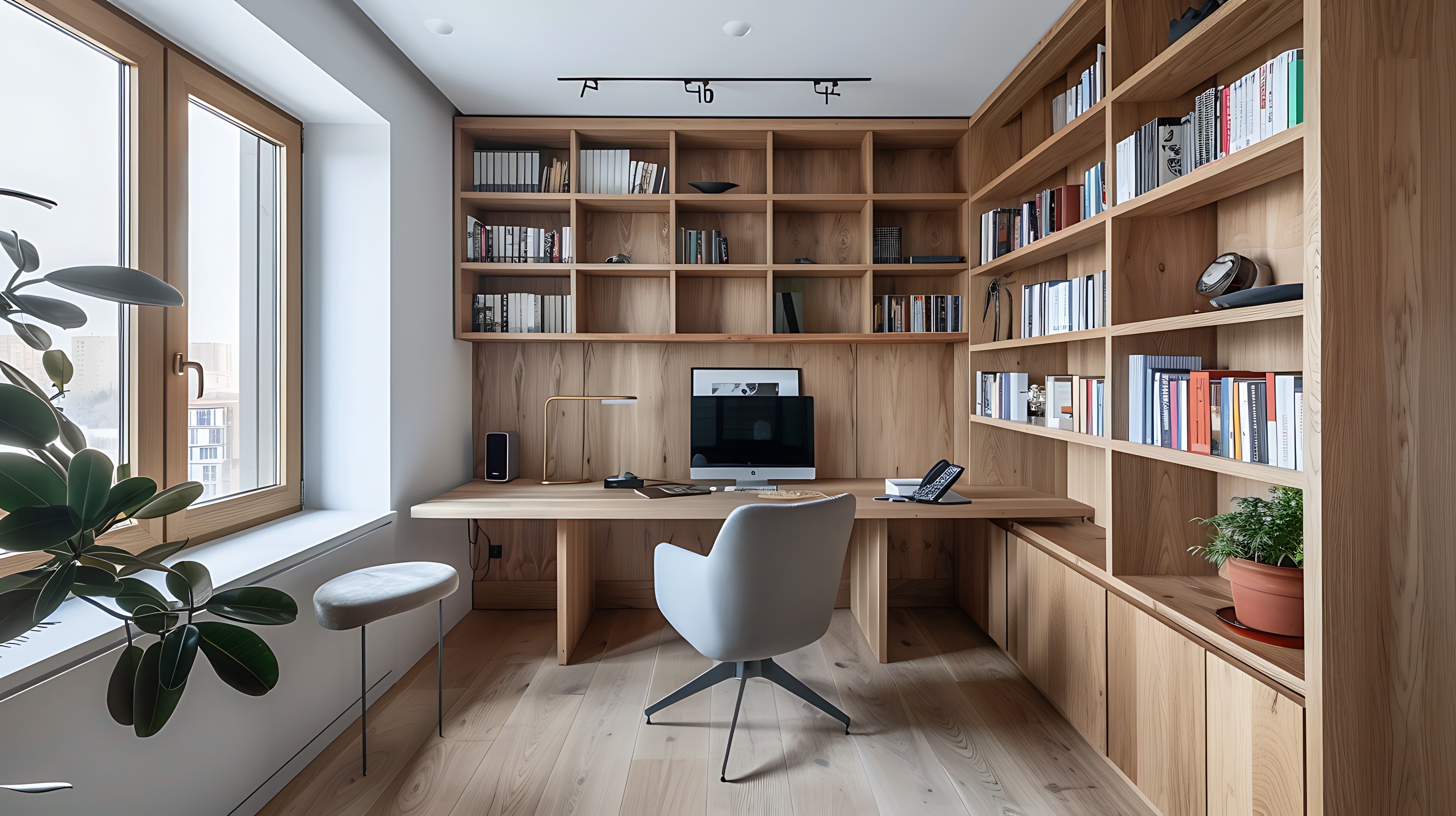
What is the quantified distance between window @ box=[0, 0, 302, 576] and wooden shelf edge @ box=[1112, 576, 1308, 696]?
2.67 m

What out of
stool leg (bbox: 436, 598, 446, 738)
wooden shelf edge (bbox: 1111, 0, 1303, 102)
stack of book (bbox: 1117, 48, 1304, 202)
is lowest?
stool leg (bbox: 436, 598, 446, 738)

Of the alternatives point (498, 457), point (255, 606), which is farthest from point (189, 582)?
point (498, 457)

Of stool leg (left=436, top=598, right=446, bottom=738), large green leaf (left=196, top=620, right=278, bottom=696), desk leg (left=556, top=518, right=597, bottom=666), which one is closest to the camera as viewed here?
large green leaf (left=196, top=620, right=278, bottom=696)

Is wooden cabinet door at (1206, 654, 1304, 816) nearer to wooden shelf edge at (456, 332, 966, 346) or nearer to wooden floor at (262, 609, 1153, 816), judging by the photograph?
wooden floor at (262, 609, 1153, 816)

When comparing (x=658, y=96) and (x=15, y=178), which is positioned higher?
(x=658, y=96)

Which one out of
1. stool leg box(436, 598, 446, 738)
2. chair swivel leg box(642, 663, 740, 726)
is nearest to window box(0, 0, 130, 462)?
stool leg box(436, 598, 446, 738)

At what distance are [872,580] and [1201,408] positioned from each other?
145 cm

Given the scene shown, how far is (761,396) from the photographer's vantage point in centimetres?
318

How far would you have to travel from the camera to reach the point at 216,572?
1668 millimetres

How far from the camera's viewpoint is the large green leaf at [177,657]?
1.02 meters

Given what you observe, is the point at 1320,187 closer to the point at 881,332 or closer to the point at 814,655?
the point at 881,332

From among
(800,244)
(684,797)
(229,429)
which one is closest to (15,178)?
(229,429)

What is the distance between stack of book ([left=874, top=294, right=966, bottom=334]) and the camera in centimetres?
310

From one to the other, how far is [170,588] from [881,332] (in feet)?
8.87
